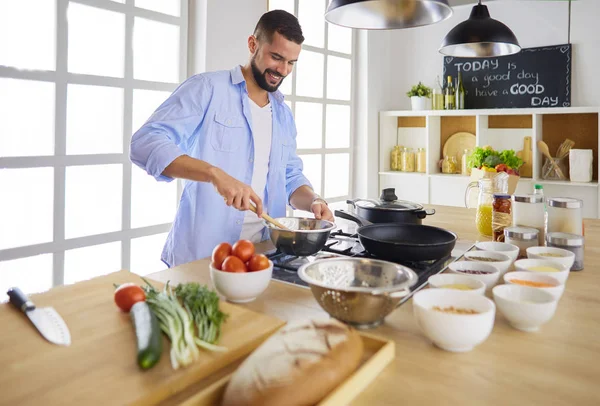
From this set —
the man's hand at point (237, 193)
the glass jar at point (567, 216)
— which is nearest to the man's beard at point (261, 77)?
the man's hand at point (237, 193)

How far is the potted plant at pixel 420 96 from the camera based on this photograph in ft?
14.5

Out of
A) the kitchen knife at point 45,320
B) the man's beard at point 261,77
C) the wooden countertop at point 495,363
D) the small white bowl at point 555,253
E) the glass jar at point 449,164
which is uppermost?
the man's beard at point 261,77

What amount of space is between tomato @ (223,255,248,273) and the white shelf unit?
3.39 metres

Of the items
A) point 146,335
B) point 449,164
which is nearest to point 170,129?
point 146,335

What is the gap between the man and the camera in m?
1.86

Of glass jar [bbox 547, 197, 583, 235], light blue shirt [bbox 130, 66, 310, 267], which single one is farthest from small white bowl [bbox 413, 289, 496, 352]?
light blue shirt [bbox 130, 66, 310, 267]

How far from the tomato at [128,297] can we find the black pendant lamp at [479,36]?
2.01 metres

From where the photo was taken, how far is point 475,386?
0.79 meters

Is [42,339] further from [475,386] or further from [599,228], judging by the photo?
[599,228]

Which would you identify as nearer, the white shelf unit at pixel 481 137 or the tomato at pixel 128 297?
the tomato at pixel 128 297

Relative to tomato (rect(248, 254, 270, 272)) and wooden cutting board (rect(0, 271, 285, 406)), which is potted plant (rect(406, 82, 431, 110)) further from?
wooden cutting board (rect(0, 271, 285, 406))

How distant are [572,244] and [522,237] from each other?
0.50 ft

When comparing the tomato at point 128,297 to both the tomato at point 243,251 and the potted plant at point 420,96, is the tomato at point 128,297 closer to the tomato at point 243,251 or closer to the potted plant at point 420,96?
the tomato at point 243,251

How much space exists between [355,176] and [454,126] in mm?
1025
